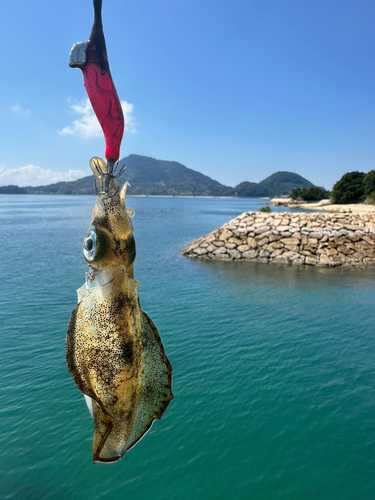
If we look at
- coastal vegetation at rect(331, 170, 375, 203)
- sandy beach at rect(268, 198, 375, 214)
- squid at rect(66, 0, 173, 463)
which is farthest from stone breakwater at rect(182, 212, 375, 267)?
coastal vegetation at rect(331, 170, 375, 203)

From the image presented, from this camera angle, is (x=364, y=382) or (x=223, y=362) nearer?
(x=364, y=382)

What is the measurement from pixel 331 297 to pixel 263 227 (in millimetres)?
9073

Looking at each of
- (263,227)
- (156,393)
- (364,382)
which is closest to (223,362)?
(364,382)

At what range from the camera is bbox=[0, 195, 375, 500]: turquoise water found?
216 inches

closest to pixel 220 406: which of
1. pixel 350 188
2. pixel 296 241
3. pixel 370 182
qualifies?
pixel 296 241

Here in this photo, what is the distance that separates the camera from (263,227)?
23125 millimetres

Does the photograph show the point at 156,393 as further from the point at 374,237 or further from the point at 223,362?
the point at 374,237

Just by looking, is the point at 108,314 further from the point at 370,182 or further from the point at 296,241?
the point at 370,182

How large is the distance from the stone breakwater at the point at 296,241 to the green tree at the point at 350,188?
176 feet

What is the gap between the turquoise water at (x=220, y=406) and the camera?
5496 mm

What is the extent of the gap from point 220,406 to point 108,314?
6.05 metres

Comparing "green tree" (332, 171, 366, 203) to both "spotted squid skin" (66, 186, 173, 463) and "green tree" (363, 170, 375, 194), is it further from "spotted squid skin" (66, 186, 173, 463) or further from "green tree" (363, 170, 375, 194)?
"spotted squid skin" (66, 186, 173, 463)

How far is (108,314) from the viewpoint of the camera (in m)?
2.16

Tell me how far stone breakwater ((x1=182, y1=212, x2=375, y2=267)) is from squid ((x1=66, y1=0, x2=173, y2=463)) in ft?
66.2
